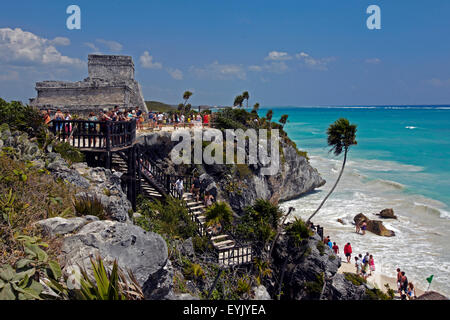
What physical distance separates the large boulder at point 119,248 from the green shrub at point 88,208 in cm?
141

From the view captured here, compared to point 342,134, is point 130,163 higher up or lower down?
lower down

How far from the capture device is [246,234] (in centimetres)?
1644

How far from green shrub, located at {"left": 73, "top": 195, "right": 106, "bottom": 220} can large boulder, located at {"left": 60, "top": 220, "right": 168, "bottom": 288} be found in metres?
1.41

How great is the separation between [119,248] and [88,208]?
2349 mm

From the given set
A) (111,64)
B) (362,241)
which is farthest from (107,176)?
(111,64)

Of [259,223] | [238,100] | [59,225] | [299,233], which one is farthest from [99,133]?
[238,100]

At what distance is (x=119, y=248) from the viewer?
19.5 ft

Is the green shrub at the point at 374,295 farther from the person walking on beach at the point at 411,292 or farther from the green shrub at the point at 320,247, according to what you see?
the green shrub at the point at 320,247

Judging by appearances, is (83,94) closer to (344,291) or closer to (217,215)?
(217,215)

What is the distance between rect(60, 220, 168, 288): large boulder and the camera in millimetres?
5477

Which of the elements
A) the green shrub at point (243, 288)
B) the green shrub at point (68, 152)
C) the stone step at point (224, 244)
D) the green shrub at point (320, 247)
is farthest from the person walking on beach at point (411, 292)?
the green shrub at point (68, 152)

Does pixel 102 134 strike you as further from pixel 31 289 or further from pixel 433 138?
pixel 433 138

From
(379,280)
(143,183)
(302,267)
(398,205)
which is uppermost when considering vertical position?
(143,183)

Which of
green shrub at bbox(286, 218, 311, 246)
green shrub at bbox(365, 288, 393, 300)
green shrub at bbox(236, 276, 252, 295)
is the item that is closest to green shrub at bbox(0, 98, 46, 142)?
green shrub at bbox(236, 276, 252, 295)
